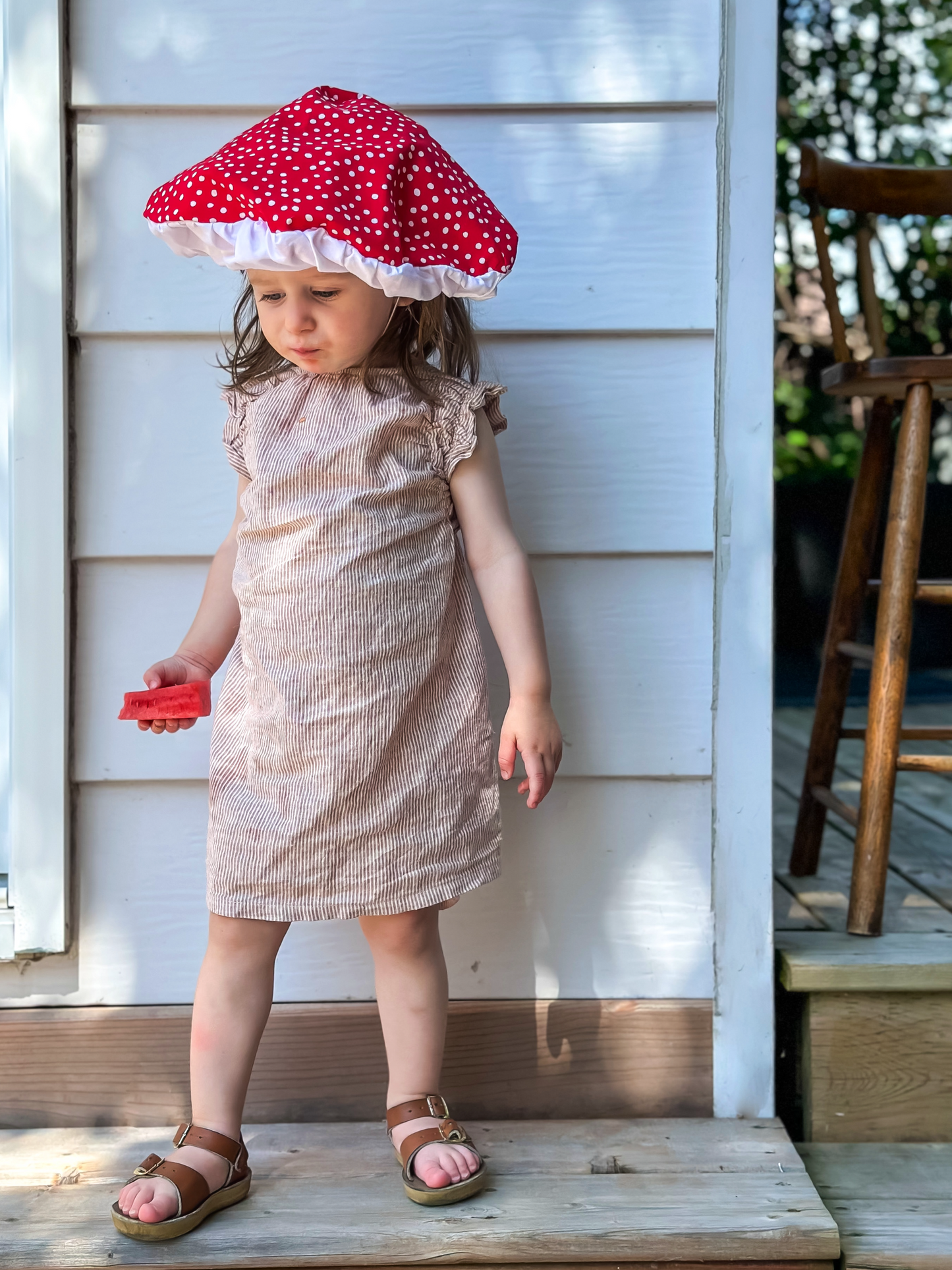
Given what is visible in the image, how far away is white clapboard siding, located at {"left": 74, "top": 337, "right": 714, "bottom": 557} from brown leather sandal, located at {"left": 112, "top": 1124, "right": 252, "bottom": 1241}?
0.71 meters

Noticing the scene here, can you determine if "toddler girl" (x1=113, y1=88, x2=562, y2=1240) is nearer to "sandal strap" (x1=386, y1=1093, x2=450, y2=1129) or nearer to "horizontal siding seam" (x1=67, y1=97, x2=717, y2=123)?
"sandal strap" (x1=386, y1=1093, x2=450, y2=1129)

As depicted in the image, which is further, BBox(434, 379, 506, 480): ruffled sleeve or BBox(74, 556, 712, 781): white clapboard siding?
BBox(74, 556, 712, 781): white clapboard siding

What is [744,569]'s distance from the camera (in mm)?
1478

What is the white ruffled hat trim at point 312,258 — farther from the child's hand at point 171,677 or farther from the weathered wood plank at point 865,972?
the weathered wood plank at point 865,972

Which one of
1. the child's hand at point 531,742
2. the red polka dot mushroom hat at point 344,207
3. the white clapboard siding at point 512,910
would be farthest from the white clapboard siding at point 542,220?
the white clapboard siding at point 512,910

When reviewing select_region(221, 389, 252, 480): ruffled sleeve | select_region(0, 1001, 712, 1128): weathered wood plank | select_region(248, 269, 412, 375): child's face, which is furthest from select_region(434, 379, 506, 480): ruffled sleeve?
select_region(0, 1001, 712, 1128): weathered wood plank

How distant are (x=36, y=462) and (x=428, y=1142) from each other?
0.95m

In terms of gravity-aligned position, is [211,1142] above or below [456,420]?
below

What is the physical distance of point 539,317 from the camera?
1.47m

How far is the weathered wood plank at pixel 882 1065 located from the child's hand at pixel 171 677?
907mm

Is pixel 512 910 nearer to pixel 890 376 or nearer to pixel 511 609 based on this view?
pixel 511 609

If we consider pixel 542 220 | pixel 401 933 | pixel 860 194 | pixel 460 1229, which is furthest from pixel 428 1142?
pixel 860 194

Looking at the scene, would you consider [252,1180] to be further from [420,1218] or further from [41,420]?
[41,420]

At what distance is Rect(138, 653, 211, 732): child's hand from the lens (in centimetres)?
130
